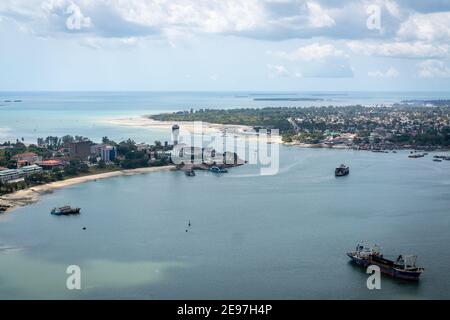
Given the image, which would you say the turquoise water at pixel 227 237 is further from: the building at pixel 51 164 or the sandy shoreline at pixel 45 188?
the building at pixel 51 164

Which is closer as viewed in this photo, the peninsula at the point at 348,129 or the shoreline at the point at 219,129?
the shoreline at the point at 219,129

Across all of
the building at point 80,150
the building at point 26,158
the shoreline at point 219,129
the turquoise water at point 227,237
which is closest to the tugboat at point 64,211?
the turquoise water at point 227,237

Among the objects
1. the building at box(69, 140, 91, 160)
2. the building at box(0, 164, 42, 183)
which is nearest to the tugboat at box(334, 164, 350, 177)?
the building at box(69, 140, 91, 160)

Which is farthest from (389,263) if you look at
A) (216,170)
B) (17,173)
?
(17,173)

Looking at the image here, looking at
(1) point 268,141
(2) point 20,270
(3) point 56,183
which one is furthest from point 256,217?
(1) point 268,141

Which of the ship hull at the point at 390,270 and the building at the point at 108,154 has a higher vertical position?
the building at the point at 108,154

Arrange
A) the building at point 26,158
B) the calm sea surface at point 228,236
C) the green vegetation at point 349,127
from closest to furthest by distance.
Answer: the calm sea surface at point 228,236
the building at point 26,158
the green vegetation at point 349,127
